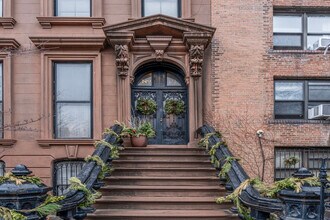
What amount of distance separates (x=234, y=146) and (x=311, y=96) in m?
3.21

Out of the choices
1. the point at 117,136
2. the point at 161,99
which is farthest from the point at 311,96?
the point at 117,136

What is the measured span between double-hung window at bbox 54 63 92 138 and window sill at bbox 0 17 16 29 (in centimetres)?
182

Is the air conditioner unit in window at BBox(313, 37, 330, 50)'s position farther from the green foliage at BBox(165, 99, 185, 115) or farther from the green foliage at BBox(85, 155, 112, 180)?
the green foliage at BBox(85, 155, 112, 180)

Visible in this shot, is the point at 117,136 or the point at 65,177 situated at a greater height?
the point at 117,136

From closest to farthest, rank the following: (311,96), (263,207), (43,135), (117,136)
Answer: (263,207) → (117,136) → (43,135) → (311,96)

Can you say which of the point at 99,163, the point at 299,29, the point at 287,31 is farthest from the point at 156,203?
the point at 299,29

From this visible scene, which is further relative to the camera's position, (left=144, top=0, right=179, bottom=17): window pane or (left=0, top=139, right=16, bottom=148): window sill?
(left=144, top=0, right=179, bottom=17): window pane

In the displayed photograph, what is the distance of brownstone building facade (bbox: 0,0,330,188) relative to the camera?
10609 mm

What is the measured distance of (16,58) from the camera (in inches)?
424

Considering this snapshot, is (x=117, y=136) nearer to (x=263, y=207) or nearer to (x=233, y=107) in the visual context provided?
(x=233, y=107)

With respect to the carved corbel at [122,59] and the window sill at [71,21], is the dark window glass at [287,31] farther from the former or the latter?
the window sill at [71,21]

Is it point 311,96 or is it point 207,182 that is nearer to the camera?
point 207,182

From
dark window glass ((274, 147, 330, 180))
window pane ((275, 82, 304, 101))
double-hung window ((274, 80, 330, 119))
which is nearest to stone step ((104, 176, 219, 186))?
dark window glass ((274, 147, 330, 180))

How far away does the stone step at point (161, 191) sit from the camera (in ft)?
23.6
